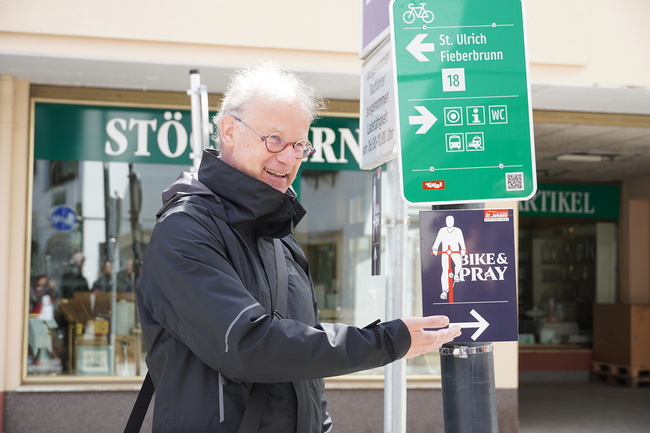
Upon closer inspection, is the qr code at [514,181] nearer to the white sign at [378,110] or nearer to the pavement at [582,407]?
the white sign at [378,110]

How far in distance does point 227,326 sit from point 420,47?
1228mm

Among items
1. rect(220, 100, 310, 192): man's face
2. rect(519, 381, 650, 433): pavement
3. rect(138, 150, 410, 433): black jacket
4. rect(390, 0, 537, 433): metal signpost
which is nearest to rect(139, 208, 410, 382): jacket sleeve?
rect(138, 150, 410, 433): black jacket

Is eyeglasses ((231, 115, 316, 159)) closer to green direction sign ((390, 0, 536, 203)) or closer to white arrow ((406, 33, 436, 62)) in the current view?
green direction sign ((390, 0, 536, 203))

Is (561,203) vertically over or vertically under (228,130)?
over

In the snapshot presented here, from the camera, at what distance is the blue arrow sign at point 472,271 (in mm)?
2369

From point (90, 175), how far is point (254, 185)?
5329 mm

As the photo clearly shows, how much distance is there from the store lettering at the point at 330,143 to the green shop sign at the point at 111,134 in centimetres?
119

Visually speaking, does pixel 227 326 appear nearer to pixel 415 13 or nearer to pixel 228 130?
pixel 228 130

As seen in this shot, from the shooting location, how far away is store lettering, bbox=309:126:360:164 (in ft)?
24.0

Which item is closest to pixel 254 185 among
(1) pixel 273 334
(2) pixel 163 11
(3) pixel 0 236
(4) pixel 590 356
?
(1) pixel 273 334

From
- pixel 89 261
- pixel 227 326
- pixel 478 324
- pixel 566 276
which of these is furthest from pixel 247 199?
pixel 566 276

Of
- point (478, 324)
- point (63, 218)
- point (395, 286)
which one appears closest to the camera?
point (478, 324)

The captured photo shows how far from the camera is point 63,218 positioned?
7.00 metres

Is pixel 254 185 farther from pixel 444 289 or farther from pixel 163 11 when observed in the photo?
pixel 163 11
